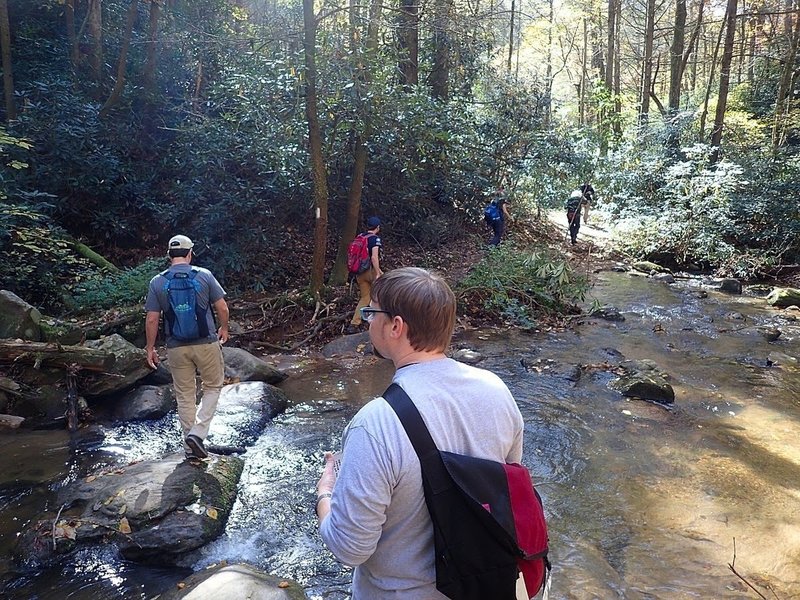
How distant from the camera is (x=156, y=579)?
3809 mm

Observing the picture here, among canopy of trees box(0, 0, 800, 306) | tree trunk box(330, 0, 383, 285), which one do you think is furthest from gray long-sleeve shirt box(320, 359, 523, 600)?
tree trunk box(330, 0, 383, 285)

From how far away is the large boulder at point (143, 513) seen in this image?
3996 mm

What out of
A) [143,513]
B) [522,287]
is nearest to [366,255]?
[522,287]

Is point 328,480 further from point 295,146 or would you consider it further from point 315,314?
point 295,146

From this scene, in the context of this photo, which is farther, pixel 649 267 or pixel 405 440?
pixel 649 267

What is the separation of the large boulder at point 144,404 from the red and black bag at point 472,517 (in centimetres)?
566

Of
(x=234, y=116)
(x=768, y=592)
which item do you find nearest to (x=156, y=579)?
(x=768, y=592)

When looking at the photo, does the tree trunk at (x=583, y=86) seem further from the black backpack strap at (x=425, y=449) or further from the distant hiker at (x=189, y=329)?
the black backpack strap at (x=425, y=449)

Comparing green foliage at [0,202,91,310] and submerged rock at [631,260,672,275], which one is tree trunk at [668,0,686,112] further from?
green foliage at [0,202,91,310]

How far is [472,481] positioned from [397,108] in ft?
34.8

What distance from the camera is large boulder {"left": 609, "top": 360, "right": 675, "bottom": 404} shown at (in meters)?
7.04

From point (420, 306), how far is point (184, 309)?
354 cm

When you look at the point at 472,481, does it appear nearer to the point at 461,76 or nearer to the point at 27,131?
the point at 27,131

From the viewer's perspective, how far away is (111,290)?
9211 millimetres
